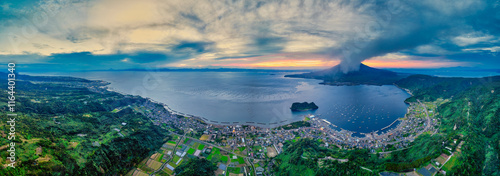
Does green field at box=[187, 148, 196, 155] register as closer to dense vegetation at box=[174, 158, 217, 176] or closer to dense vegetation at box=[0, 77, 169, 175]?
dense vegetation at box=[174, 158, 217, 176]

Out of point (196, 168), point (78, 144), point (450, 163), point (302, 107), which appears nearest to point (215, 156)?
point (196, 168)

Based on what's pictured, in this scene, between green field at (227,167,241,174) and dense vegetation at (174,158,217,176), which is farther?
green field at (227,167,241,174)

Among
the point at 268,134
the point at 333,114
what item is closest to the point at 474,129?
the point at 333,114

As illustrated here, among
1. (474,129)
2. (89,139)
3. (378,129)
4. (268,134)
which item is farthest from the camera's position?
(378,129)

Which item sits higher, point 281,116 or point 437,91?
point 437,91

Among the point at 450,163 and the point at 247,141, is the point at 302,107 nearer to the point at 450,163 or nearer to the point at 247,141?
the point at 247,141

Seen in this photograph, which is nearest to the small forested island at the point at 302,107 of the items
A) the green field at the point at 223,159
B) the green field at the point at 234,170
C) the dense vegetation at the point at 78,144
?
the green field at the point at 223,159

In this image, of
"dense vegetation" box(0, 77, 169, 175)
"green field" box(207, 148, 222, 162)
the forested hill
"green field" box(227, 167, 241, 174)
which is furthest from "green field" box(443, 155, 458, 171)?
"dense vegetation" box(0, 77, 169, 175)

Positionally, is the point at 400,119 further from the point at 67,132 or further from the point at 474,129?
the point at 67,132
